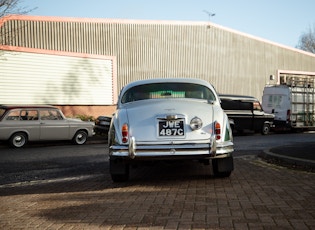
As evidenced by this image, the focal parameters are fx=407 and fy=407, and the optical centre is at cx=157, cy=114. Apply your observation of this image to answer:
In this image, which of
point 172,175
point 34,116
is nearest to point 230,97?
point 34,116

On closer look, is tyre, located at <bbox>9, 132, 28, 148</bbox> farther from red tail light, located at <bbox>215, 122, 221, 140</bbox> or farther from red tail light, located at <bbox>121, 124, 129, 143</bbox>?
red tail light, located at <bbox>215, 122, 221, 140</bbox>

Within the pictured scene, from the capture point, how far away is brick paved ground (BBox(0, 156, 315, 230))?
4266 mm

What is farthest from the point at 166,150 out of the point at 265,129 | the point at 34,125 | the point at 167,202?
the point at 265,129

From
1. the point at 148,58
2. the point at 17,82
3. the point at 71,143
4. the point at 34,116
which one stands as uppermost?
the point at 148,58

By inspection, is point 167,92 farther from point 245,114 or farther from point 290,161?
point 245,114

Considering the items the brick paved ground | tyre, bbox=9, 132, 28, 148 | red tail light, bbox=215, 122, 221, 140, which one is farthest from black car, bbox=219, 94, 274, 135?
red tail light, bbox=215, 122, 221, 140

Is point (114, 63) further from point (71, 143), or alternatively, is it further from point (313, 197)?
point (313, 197)

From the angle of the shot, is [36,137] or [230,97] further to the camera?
[230,97]

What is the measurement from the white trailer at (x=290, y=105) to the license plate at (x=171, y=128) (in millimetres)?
17469

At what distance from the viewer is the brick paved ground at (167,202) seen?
168 inches

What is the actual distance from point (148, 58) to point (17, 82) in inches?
371

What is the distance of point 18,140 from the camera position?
1458cm

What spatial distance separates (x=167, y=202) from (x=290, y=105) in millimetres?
18597

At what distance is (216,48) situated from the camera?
3081cm
